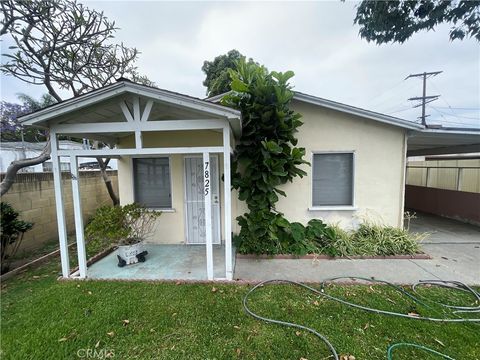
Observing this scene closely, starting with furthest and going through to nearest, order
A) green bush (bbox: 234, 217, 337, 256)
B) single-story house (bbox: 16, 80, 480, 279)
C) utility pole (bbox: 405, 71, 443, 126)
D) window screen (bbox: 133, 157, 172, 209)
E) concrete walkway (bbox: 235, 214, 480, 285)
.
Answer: utility pole (bbox: 405, 71, 443, 126)
window screen (bbox: 133, 157, 172, 209)
single-story house (bbox: 16, 80, 480, 279)
green bush (bbox: 234, 217, 337, 256)
concrete walkway (bbox: 235, 214, 480, 285)

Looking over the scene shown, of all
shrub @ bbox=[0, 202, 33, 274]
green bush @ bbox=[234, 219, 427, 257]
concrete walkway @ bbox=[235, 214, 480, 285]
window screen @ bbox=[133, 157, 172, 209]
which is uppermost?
window screen @ bbox=[133, 157, 172, 209]

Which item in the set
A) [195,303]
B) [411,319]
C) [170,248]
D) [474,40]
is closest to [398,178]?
[474,40]

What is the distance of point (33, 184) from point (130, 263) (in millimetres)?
3480

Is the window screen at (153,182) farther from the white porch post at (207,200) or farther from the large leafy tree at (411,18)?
the large leafy tree at (411,18)

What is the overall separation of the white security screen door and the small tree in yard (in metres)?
3.30

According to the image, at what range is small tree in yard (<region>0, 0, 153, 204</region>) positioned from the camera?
4.48m

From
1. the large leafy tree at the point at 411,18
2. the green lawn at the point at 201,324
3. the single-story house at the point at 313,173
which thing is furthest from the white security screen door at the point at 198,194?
the large leafy tree at the point at 411,18

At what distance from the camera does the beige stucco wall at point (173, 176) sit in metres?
5.60

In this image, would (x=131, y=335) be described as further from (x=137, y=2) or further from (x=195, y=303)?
(x=137, y=2)

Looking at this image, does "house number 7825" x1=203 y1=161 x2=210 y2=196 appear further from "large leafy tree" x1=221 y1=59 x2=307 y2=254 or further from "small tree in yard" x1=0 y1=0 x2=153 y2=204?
"small tree in yard" x1=0 y1=0 x2=153 y2=204

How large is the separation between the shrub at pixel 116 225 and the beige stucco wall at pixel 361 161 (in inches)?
144
